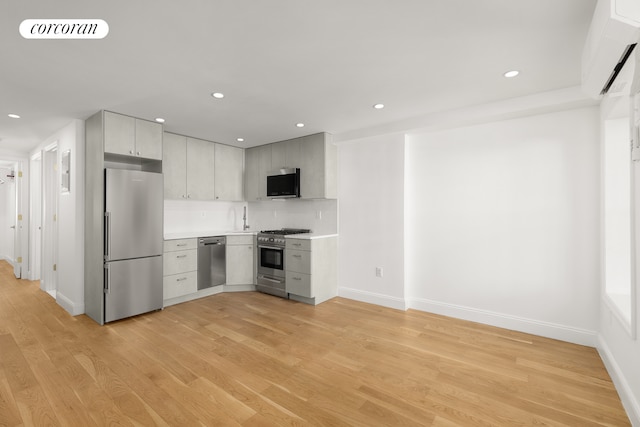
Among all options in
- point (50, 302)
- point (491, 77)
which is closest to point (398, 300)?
point (491, 77)

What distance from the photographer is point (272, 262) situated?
4586mm

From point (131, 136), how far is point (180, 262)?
1.78 m

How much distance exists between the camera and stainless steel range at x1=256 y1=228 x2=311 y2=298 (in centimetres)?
444

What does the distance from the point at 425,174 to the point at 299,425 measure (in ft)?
10.4

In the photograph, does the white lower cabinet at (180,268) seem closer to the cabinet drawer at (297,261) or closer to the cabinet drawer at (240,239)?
the cabinet drawer at (240,239)

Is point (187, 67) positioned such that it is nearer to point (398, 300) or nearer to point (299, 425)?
point (299, 425)

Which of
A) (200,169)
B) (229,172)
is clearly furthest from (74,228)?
(229,172)

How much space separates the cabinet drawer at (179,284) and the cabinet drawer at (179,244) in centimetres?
37

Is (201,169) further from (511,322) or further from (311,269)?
(511,322)

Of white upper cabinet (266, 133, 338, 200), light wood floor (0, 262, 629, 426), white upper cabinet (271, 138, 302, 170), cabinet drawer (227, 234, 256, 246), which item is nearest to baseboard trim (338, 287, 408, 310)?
light wood floor (0, 262, 629, 426)

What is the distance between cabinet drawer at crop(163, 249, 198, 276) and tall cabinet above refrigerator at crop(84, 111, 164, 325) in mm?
181

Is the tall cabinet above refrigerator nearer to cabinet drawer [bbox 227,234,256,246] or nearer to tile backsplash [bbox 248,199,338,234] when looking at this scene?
cabinet drawer [bbox 227,234,256,246]

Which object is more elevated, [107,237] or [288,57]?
[288,57]

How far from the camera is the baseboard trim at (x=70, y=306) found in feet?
12.0
